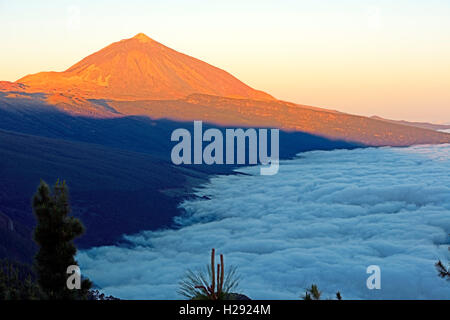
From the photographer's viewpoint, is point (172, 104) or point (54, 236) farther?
point (172, 104)

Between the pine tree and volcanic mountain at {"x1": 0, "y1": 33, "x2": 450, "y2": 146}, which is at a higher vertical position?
volcanic mountain at {"x1": 0, "y1": 33, "x2": 450, "y2": 146}

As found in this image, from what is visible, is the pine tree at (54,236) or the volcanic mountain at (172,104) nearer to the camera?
the pine tree at (54,236)

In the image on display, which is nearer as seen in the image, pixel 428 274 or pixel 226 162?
pixel 428 274

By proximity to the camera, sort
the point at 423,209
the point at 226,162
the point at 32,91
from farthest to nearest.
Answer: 1. the point at 32,91
2. the point at 226,162
3. the point at 423,209

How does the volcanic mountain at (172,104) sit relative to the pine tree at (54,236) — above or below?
above

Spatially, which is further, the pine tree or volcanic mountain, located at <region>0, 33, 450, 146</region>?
volcanic mountain, located at <region>0, 33, 450, 146</region>

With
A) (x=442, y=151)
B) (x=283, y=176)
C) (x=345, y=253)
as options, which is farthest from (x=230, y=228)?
(x=442, y=151)

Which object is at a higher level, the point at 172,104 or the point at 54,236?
the point at 172,104
